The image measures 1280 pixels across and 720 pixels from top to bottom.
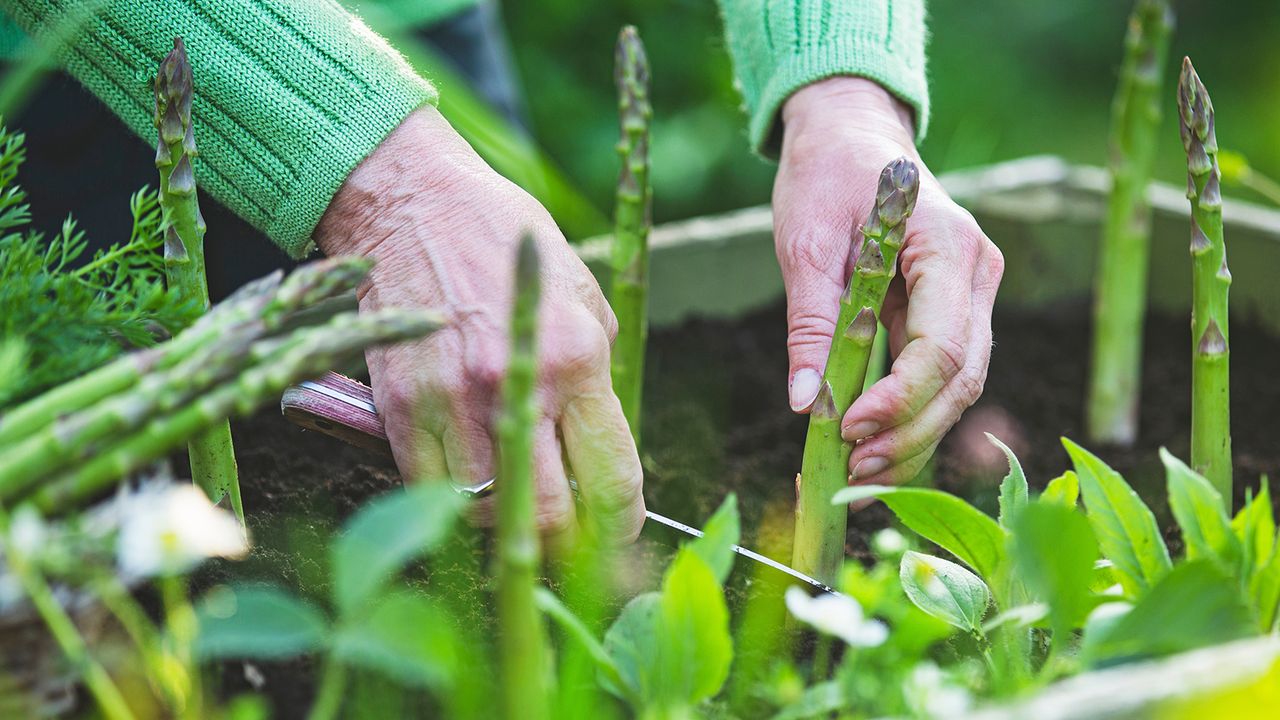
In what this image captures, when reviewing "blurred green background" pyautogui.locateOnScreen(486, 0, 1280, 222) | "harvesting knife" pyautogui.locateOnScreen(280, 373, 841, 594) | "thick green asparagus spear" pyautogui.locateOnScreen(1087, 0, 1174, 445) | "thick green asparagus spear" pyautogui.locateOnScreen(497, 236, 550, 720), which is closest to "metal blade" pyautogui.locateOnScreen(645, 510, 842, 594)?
"harvesting knife" pyautogui.locateOnScreen(280, 373, 841, 594)

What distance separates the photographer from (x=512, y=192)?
1.00 meters

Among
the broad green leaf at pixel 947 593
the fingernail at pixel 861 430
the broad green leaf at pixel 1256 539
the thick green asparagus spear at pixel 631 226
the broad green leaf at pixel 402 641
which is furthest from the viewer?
the thick green asparagus spear at pixel 631 226

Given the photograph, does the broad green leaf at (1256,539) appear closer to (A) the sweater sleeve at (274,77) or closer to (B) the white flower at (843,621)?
(B) the white flower at (843,621)

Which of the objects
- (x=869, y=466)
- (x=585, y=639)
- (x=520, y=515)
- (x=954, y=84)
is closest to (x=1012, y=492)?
(x=869, y=466)

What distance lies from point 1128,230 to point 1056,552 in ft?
3.18

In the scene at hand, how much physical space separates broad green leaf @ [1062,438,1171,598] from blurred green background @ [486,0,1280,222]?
1.72 m

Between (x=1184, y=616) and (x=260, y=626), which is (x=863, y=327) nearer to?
(x=1184, y=616)

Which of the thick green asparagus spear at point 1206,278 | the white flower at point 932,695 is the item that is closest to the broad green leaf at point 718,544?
the white flower at point 932,695

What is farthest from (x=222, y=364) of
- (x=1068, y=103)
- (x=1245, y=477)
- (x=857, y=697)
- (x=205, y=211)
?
(x=1068, y=103)

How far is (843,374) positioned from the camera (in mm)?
980

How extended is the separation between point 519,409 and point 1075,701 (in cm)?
31

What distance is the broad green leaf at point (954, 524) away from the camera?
2.61 ft

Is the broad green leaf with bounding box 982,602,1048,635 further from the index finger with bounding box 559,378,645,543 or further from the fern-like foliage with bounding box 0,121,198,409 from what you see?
the fern-like foliage with bounding box 0,121,198,409

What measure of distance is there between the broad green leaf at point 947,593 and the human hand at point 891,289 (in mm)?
148
